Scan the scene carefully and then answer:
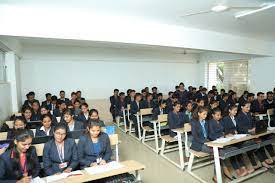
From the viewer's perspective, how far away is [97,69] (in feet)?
24.9

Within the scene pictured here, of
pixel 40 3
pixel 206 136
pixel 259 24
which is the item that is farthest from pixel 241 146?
pixel 40 3

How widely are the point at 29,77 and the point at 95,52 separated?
7.84 ft

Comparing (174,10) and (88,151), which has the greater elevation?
(174,10)

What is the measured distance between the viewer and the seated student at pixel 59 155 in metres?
2.42

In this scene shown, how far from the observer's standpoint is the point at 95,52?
7.48 meters

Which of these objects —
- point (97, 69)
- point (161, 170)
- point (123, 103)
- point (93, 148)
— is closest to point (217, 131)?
point (161, 170)

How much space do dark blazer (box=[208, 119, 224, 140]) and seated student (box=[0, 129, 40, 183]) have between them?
275 centimetres

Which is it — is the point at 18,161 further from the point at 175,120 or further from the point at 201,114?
the point at 175,120

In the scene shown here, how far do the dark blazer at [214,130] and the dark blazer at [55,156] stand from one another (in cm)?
227

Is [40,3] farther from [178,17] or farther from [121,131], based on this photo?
[121,131]

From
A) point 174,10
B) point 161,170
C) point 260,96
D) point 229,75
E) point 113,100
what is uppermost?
point 174,10

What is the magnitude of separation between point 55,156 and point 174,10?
2915 mm

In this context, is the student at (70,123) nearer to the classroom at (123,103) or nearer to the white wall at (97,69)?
the classroom at (123,103)

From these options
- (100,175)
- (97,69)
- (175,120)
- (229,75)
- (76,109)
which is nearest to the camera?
(100,175)
